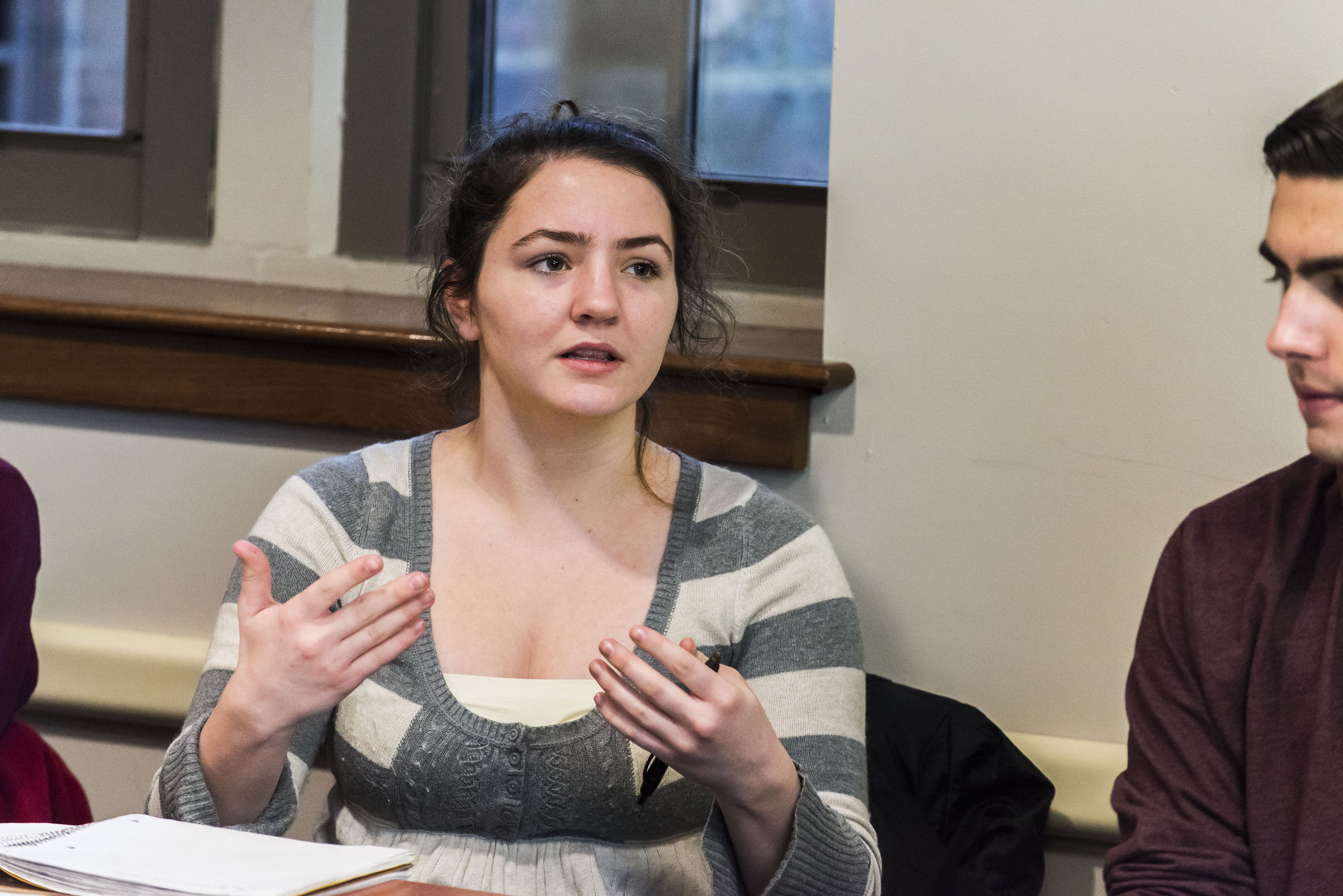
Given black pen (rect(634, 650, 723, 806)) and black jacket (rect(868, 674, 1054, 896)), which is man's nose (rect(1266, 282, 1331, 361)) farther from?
black jacket (rect(868, 674, 1054, 896))

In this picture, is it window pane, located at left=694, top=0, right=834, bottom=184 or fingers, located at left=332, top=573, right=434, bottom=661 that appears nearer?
fingers, located at left=332, top=573, right=434, bottom=661

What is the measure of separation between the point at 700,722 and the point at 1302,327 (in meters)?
0.53

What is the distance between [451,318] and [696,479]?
326 mm

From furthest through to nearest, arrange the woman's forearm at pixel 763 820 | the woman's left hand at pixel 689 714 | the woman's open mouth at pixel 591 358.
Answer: the woman's open mouth at pixel 591 358, the woman's forearm at pixel 763 820, the woman's left hand at pixel 689 714

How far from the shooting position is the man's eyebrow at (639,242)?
1.28 meters

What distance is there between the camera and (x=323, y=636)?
971mm

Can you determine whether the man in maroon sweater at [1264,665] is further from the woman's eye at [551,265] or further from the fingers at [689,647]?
the woman's eye at [551,265]

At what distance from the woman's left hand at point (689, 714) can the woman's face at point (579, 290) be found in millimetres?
353

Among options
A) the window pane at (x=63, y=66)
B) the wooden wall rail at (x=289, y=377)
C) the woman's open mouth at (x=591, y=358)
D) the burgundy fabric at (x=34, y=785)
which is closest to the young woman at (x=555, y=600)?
the woman's open mouth at (x=591, y=358)

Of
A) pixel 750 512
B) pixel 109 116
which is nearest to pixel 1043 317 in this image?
pixel 750 512

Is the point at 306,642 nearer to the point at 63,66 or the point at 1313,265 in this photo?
the point at 1313,265

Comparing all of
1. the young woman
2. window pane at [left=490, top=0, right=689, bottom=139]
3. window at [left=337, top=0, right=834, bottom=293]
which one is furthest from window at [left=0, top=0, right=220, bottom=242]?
the young woman

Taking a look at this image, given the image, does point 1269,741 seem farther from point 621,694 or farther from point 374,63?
point 374,63

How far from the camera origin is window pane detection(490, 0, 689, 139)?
6.70ft
